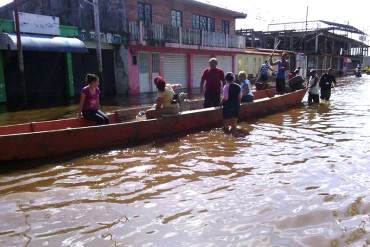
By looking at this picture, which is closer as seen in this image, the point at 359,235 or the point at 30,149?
the point at 359,235

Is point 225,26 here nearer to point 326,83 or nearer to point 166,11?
point 166,11

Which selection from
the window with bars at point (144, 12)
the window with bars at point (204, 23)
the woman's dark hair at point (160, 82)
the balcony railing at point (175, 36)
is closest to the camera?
the woman's dark hair at point (160, 82)

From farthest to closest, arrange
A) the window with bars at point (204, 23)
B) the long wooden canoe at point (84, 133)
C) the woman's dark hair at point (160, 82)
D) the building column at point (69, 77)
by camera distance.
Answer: the window with bars at point (204, 23), the building column at point (69, 77), the woman's dark hair at point (160, 82), the long wooden canoe at point (84, 133)

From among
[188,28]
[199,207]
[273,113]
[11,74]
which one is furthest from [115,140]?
[188,28]

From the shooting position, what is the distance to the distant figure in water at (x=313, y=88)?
49.9ft

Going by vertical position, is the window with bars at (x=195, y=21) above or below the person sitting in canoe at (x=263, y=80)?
above

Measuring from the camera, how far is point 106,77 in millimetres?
21281

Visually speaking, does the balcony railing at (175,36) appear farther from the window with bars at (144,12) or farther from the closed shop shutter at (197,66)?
the closed shop shutter at (197,66)

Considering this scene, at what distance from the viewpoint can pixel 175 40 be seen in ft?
76.2

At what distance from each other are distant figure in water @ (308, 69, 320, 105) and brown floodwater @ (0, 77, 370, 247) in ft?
24.1

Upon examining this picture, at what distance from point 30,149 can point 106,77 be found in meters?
15.1

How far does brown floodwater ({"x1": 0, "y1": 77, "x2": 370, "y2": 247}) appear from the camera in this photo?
3965mm

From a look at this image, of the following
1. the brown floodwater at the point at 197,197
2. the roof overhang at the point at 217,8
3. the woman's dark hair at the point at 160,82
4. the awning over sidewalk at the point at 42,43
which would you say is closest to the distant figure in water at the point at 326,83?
the brown floodwater at the point at 197,197

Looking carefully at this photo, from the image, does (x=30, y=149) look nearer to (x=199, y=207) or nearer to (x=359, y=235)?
(x=199, y=207)
